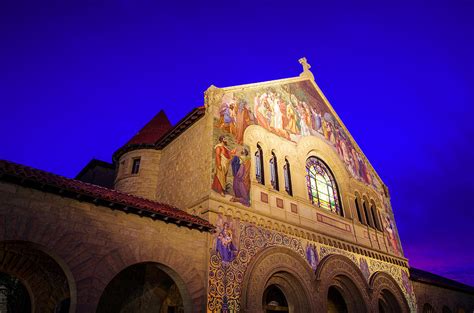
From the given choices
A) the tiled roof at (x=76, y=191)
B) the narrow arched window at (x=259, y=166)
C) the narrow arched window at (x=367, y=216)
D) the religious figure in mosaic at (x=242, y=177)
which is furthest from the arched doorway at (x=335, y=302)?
the tiled roof at (x=76, y=191)

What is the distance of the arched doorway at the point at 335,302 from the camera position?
14.1m

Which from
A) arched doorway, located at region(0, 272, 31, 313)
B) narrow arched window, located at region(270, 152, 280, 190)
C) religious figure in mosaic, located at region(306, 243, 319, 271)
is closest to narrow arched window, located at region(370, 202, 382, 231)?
religious figure in mosaic, located at region(306, 243, 319, 271)

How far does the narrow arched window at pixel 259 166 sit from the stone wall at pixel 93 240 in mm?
3881

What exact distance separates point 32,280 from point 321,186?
11725mm

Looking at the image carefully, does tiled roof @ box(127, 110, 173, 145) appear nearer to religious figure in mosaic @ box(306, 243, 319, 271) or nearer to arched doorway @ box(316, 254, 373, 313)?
religious figure in mosaic @ box(306, 243, 319, 271)

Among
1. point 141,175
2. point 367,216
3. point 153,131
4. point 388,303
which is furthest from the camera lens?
point 153,131

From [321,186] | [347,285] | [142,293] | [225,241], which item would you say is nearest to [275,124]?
[321,186]

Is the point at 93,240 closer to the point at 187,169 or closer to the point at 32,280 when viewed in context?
the point at 32,280

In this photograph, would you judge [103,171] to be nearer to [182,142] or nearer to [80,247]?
[182,142]

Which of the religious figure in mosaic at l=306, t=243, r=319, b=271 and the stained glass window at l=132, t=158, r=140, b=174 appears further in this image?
the stained glass window at l=132, t=158, r=140, b=174

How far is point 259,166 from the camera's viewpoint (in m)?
12.4

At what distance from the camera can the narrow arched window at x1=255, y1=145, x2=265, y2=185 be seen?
12.1m

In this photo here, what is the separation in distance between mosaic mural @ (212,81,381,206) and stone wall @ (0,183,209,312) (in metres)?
2.39

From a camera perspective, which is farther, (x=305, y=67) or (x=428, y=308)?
(x=305, y=67)
